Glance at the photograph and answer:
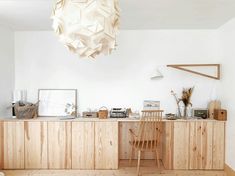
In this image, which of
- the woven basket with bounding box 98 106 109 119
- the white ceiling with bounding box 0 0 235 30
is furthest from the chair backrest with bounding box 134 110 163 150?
the white ceiling with bounding box 0 0 235 30

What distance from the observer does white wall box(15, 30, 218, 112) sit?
4125 mm

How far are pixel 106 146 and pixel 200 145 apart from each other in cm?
154

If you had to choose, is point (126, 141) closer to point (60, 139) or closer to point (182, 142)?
point (182, 142)

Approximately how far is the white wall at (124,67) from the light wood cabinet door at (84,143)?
0.57m

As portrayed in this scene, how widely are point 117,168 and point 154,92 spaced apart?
1.50 m

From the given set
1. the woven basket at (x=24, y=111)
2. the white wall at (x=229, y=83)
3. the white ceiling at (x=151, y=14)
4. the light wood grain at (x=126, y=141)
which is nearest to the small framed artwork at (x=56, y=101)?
→ the woven basket at (x=24, y=111)

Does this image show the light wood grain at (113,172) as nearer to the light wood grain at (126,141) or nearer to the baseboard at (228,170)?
the baseboard at (228,170)

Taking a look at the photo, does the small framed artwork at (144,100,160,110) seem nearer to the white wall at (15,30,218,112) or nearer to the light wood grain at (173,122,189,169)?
the white wall at (15,30,218,112)

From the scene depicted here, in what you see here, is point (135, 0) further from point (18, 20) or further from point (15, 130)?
point (15, 130)

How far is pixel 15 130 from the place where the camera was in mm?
3709

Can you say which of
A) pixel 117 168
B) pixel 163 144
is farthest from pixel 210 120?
pixel 117 168

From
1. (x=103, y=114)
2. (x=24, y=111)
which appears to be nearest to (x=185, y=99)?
(x=103, y=114)

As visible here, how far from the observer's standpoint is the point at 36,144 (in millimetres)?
3717

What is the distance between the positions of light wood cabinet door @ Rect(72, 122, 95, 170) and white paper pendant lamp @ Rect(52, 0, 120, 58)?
8.24 feet
